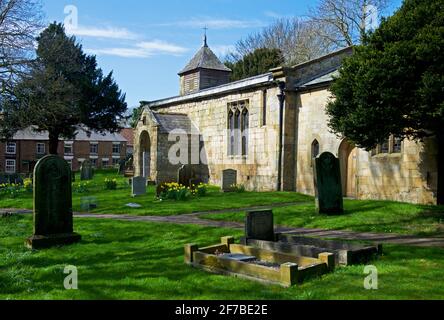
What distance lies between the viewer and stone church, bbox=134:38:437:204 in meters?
16.6

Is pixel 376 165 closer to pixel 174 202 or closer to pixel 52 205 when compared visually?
pixel 174 202

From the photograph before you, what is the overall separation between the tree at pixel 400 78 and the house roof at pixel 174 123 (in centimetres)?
1539

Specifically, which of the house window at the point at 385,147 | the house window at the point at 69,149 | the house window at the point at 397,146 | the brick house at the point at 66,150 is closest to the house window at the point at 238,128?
the house window at the point at 385,147

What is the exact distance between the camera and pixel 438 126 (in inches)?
457

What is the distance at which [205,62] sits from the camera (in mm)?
34625

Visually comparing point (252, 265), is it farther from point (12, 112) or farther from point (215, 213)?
point (12, 112)

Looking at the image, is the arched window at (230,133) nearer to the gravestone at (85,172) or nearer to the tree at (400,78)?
the tree at (400,78)

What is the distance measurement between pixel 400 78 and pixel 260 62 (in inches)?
1245

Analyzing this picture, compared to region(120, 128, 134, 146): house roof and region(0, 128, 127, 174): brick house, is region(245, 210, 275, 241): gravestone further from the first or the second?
region(120, 128, 134, 146): house roof

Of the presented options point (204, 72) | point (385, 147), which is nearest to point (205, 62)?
point (204, 72)

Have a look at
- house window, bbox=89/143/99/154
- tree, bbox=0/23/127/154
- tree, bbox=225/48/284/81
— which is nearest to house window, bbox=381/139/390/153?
tree, bbox=0/23/127/154

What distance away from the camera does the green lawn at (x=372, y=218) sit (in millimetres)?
11742

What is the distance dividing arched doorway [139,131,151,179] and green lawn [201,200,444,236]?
16029 mm
